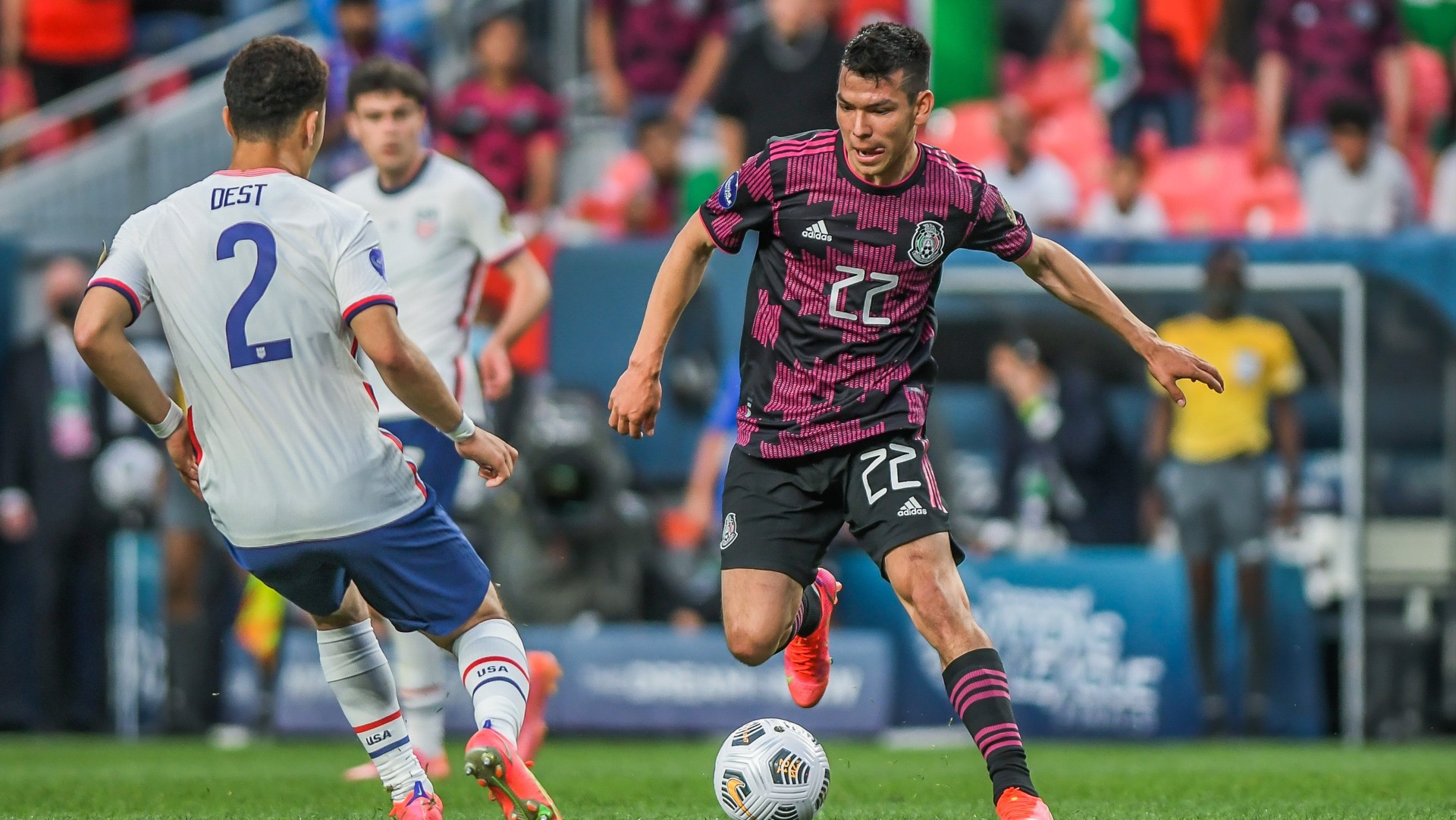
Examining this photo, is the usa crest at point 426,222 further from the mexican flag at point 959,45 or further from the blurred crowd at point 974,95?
the mexican flag at point 959,45

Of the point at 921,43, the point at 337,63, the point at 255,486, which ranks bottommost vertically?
the point at 255,486

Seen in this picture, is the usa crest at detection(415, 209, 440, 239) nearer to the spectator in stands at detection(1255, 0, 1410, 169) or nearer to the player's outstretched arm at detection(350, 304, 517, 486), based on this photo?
the player's outstretched arm at detection(350, 304, 517, 486)

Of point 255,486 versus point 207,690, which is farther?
point 207,690

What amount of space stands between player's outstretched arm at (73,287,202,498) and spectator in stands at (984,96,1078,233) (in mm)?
8332

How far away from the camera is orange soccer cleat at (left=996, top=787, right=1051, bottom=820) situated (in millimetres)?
5184

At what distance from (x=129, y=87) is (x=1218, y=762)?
9.22 m

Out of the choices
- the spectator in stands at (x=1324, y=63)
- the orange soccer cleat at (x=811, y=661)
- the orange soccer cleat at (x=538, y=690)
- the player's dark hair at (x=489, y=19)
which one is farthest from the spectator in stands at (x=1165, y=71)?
the orange soccer cleat at (x=811, y=661)

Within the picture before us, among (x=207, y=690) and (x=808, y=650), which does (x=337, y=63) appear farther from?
(x=808, y=650)

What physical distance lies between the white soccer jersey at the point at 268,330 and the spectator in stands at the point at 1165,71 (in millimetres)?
10078

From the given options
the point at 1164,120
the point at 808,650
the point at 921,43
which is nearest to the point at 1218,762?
the point at 808,650

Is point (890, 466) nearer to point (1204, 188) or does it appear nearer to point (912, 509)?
point (912, 509)

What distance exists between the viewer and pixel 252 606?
11.4 m

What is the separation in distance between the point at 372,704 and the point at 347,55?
7.59m

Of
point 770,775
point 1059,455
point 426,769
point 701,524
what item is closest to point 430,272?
point 426,769
